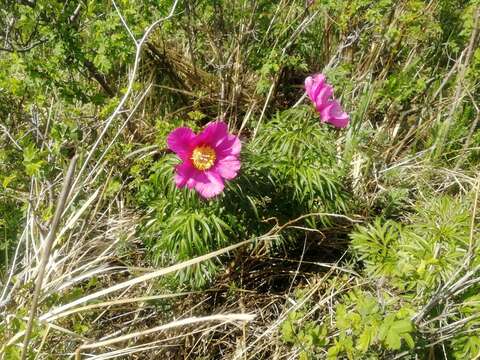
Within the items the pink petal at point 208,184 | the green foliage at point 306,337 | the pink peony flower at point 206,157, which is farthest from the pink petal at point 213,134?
the green foliage at point 306,337

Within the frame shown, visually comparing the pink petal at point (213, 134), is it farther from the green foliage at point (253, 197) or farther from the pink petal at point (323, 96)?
the pink petal at point (323, 96)

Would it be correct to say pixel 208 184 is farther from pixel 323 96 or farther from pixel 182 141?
pixel 323 96

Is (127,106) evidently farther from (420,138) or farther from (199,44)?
(420,138)

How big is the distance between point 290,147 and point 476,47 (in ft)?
4.55

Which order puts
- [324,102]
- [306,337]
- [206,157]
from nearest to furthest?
Answer: [306,337], [206,157], [324,102]

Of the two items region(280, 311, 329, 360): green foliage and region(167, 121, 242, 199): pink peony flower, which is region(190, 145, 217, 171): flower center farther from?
Result: region(280, 311, 329, 360): green foliage

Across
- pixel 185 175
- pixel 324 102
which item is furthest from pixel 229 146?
pixel 324 102

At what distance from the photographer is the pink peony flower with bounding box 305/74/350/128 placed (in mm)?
1946

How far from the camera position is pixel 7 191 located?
239cm

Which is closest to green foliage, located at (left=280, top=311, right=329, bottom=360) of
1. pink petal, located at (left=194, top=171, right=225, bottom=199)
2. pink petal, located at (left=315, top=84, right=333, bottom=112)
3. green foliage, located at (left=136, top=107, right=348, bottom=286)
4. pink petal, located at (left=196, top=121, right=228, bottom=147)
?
green foliage, located at (left=136, top=107, right=348, bottom=286)

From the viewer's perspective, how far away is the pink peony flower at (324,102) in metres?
1.95

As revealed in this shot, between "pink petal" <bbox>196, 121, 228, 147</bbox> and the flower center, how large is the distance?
0.02m

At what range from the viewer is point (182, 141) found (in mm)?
1830

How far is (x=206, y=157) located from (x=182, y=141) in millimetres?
95
